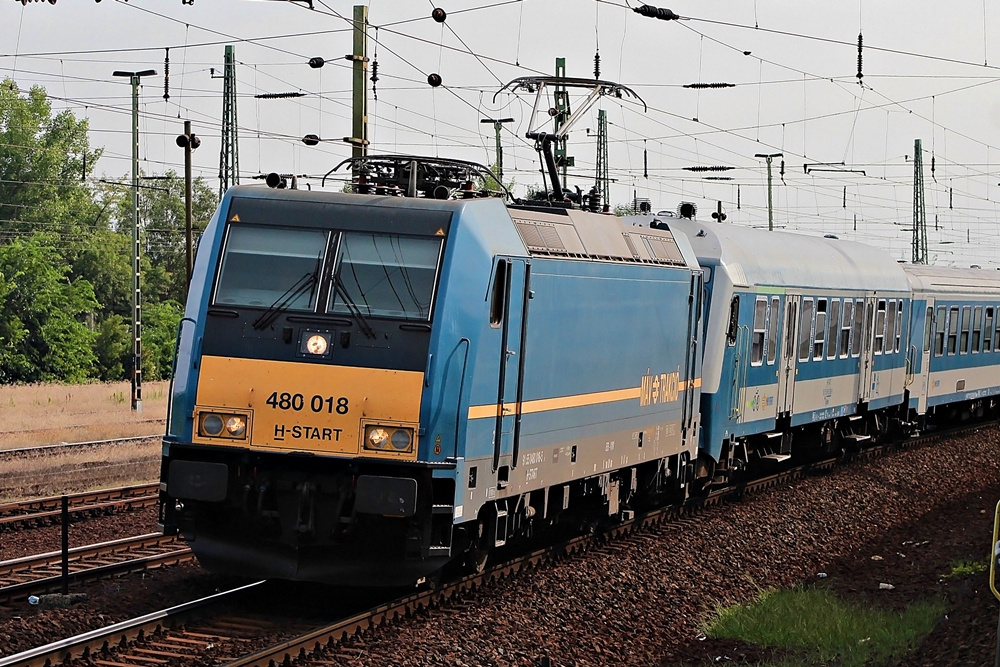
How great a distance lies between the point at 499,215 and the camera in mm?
11414

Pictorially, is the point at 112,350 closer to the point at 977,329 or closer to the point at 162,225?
the point at 162,225

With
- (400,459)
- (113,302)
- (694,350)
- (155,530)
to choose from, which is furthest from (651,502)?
(113,302)

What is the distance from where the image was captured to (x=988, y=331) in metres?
31.3

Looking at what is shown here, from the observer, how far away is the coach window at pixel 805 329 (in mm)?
20797

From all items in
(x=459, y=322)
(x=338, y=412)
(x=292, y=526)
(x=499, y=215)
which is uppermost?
(x=499, y=215)

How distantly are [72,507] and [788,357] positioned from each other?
10.4 metres

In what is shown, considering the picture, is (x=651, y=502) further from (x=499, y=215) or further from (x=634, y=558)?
(x=499, y=215)

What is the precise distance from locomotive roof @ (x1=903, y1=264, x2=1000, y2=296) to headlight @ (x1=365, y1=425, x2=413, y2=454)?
18.7 m

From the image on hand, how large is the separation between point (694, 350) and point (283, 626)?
7.69 metres

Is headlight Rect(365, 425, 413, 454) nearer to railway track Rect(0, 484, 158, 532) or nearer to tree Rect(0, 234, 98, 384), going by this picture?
railway track Rect(0, 484, 158, 532)

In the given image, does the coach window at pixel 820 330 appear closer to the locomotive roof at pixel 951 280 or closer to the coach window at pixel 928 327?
the locomotive roof at pixel 951 280

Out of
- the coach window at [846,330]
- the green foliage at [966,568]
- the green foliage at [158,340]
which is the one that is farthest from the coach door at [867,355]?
the green foliage at [158,340]

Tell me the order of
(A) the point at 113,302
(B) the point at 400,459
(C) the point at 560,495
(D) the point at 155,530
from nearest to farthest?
1. (B) the point at 400,459
2. (C) the point at 560,495
3. (D) the point at 155,530
4. (A) the point at 113,302

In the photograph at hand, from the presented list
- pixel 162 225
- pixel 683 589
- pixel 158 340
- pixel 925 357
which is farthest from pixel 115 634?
pixel 162 225
